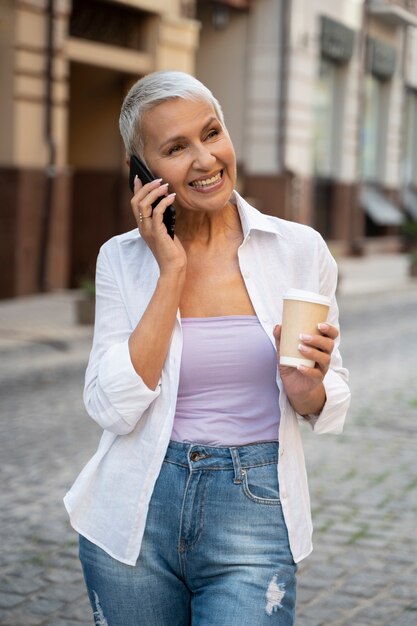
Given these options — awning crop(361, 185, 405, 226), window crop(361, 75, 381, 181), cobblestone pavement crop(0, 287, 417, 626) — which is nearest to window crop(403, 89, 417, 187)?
window crop(361, 75, 381, 181)

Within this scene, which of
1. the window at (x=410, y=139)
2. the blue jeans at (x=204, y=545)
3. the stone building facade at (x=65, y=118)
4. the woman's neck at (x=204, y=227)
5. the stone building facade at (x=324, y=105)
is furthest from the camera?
the window at (x=410, y=139)

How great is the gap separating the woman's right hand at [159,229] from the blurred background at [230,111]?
45.7 feet

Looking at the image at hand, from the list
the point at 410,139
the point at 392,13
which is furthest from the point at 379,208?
the point at 410,139

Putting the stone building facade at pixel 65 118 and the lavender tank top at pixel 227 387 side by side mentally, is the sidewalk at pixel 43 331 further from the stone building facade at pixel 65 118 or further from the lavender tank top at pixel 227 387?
the lavender tank top at pixel 227 387

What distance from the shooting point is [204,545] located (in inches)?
102

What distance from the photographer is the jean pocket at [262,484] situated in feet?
8.52

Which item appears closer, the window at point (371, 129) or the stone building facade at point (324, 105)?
the stone building facade at point (324, 105)

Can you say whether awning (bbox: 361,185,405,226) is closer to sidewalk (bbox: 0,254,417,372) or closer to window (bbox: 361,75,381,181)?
window (bbox: 361,75,381,181)

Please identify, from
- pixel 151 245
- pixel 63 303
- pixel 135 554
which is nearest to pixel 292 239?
pixel 151 245

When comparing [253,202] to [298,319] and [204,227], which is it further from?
[298,319]

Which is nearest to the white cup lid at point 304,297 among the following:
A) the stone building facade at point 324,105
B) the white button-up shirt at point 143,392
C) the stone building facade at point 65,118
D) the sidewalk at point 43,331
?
the white button-up shirt at point 143,392

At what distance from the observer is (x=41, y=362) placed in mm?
12109

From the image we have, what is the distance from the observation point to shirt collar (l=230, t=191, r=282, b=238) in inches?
109

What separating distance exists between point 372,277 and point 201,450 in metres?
21.2
